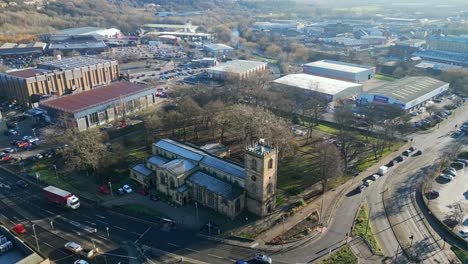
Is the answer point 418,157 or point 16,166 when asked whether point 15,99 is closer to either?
point 16,166

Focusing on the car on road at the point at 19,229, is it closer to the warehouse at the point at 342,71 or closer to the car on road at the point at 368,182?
the car on road at the point at 368,182

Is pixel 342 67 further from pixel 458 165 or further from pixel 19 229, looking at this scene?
pixel 19 229

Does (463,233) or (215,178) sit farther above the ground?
(215,178)

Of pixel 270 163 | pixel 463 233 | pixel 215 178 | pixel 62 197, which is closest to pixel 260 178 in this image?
pixel 270 163

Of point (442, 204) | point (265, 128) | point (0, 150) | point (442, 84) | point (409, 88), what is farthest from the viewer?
point (442, 84)

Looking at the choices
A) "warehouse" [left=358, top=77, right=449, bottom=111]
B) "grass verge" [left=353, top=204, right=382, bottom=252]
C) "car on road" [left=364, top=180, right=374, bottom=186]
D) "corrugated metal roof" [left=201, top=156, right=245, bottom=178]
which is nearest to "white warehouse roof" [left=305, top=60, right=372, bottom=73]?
"warehouse" [left=358, top=77, right=449, bottom=111]

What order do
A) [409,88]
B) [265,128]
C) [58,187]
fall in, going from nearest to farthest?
[58,187] < [265,128] < [409,88]

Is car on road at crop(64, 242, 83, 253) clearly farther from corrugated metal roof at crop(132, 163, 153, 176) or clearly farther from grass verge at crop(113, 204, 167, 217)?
corrugated metal roof at crop(132, 163, 153, 176)

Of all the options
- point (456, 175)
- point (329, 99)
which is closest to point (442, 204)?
point (456, 175)
